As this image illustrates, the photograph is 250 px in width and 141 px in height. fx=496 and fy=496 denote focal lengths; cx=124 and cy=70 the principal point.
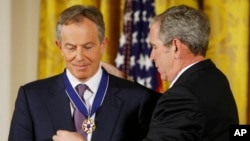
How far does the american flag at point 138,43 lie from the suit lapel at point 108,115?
0.74 meters

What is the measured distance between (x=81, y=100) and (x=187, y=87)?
1.41 feet

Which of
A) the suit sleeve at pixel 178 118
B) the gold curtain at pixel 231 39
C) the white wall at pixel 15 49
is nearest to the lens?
the suit sleeve at pixel 178 118

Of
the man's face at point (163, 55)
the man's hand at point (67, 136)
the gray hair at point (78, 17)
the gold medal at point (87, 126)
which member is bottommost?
the man's hand at point (67, 136)

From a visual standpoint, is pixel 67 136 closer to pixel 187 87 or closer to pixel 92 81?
pixel 92 81

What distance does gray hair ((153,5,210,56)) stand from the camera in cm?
156

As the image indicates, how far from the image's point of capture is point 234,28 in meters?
2.38

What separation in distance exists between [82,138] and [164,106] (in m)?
0.33

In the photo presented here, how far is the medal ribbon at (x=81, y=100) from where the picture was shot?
1.71 metres

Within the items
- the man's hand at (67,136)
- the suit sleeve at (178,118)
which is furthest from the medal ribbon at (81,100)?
the suit sleeve at (178,118)

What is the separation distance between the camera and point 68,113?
1.73 m

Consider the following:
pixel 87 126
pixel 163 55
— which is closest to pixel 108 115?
pixel 87 126

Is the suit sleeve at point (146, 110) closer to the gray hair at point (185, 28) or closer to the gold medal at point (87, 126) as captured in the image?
the gold medal at point (87, 126)

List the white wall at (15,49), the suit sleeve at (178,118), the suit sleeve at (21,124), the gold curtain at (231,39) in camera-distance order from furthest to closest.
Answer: the white wall at (15,49) < the gold curtain at (231,39) < the suit sleeve at (21,124) < the suit sleeve at (178,118)
